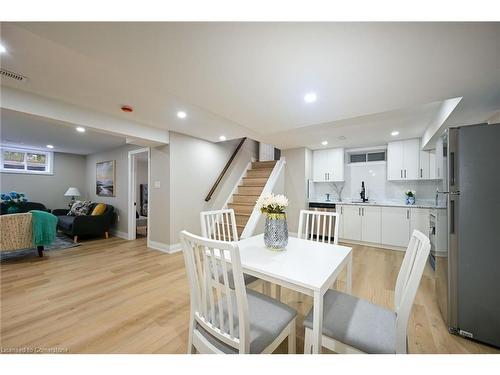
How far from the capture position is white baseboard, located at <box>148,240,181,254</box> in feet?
12.0

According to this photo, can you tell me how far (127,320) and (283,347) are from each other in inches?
54.3

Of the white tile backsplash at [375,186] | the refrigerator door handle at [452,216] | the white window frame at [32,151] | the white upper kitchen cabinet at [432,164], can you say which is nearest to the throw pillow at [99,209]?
the white window frame at [32,151]

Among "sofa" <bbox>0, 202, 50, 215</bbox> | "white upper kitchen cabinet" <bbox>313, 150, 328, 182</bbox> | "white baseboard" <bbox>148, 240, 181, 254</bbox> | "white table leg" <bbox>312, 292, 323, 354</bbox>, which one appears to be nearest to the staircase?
"white upper kitchen cabinet" <bbox>313, 150, 328, 182</bbox>

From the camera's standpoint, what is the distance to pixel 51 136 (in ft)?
13.9

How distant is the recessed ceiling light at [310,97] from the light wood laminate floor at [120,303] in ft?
6.33

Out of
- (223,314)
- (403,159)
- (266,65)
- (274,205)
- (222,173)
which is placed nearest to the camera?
(223,314)

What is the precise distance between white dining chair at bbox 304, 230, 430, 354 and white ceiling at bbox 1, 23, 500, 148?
1.18 meters

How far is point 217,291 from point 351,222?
4.02 metres

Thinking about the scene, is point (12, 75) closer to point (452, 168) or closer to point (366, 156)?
point (452, 168)

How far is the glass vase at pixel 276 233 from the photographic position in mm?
1528

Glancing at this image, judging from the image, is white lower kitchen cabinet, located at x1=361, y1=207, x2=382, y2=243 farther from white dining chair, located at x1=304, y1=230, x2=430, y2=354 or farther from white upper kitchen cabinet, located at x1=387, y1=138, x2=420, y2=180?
white dining chair, located at x1=304, y1=230, x2=430, y2=354

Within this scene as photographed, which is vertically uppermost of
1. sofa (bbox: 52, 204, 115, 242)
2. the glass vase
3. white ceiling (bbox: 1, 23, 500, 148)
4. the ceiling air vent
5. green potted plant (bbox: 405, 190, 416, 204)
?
the ceiling air vent

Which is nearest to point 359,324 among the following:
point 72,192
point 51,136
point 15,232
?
point 15,232
